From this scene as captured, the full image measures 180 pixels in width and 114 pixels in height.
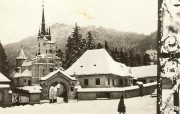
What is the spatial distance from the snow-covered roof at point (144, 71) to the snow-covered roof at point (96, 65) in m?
2.55

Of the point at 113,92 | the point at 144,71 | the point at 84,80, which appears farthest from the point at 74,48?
the point at 113,92

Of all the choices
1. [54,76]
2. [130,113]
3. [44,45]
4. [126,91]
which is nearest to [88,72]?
[54,76]

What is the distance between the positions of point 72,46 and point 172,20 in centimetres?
1258

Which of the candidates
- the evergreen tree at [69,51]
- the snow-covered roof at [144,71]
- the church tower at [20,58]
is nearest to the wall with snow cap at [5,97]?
the evergreen tree at [69,51]

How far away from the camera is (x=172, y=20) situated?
325 centimetres

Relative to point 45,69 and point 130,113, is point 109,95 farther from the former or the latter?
point 45,69

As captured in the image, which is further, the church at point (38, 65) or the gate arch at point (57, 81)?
the church at point (38, 65)

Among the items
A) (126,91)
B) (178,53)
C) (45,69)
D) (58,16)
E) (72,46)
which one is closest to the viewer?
(178,53)

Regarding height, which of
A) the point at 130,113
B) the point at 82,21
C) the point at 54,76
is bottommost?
the point at 130,113

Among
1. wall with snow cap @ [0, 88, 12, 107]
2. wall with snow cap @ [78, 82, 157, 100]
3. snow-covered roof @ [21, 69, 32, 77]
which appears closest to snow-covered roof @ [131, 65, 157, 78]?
wall with snow cap @ [78, 82, 157, 100]

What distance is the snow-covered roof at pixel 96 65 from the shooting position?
1345 cm

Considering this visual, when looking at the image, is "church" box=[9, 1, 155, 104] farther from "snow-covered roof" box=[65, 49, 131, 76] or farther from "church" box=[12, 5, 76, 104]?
"church" box=[12, 5, 76, 104]

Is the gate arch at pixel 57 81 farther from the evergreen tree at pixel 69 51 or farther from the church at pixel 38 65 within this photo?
the church at pixel 38 65

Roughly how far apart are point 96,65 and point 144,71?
404 centimetres
